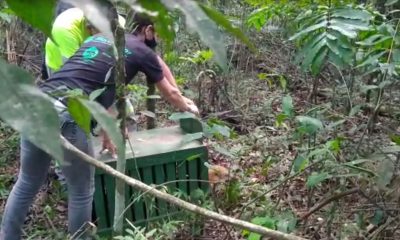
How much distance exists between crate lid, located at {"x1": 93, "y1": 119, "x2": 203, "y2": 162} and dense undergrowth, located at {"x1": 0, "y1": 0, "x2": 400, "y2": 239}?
0.23 metres

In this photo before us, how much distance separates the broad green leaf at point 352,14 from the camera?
2283 millimetres

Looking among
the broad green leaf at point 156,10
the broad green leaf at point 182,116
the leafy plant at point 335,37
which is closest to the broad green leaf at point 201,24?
the broad green leaf at point 156,10

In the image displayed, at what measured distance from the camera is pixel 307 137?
356 centimetres

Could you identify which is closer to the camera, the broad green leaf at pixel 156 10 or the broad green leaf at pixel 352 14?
the broad green leaf at pixel 156 10

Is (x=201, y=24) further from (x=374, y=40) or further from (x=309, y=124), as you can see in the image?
(x=309, y=124)

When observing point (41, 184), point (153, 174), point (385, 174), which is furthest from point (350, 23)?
point (41, 184)

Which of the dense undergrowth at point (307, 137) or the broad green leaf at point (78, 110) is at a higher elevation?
the broad green leaf at point (78, 110)

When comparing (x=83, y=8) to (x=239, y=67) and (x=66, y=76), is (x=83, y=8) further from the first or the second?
(x=239, y=67)

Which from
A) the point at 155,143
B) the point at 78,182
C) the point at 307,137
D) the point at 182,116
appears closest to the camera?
the point at 78,182

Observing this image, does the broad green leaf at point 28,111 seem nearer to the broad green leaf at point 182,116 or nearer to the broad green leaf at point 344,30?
the broad green leaf at point 344,30

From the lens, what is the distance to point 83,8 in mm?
412

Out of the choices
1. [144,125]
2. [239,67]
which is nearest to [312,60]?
[144,125]

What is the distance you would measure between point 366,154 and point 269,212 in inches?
26.3

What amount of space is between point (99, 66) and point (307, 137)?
1.56m
